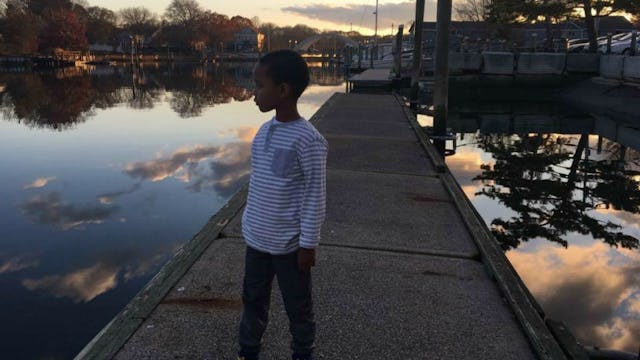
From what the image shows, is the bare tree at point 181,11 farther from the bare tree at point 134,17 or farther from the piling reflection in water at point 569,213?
the piling reflection in water at point 569,213

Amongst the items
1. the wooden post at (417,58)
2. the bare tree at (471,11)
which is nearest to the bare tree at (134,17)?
the bare tree at (471,11)

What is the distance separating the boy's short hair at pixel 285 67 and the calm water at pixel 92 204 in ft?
9.89

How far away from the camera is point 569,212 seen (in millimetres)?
8359

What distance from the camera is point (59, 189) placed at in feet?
29.8

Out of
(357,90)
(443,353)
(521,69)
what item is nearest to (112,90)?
(357,90)

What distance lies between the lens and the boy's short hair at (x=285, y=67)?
2545mm

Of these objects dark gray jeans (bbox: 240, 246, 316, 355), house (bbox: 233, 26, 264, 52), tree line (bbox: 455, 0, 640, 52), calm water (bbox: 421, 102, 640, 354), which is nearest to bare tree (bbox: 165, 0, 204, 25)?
house (bbox: 233, 26, 264, 52)

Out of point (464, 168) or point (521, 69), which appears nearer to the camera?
point (464, 168)

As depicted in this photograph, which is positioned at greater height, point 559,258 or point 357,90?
point 357,90

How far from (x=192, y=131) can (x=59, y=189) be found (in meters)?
7.01

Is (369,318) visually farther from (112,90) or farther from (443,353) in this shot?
(112,90)

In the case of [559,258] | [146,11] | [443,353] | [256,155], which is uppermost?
[146,11]

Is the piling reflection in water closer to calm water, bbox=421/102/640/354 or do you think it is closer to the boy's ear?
calm water, bbox=421/102/640/354

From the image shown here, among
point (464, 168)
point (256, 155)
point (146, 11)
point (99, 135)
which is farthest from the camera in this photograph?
point (146, 11)
